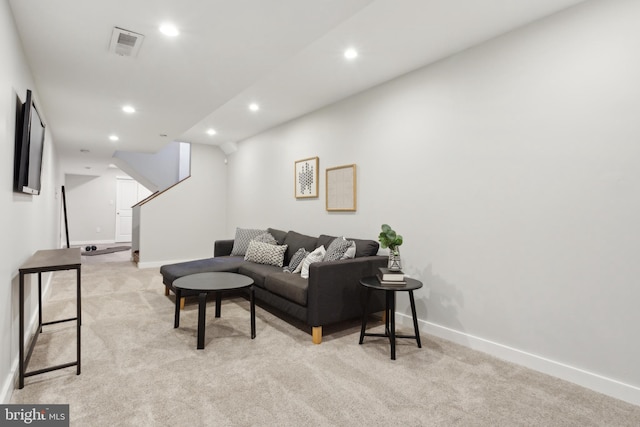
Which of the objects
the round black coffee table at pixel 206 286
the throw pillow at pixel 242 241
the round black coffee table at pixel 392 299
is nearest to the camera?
the round black coffee table at pixel 392 299

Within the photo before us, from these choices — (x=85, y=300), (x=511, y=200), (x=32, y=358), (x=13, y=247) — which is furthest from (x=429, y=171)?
(x=85, y=300)

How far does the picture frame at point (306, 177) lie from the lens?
175 inches

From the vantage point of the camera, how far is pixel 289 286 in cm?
311

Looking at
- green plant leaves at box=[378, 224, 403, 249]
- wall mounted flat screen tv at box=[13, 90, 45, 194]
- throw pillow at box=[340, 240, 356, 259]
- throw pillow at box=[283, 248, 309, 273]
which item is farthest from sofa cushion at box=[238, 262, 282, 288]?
wall mounted flat screen tv at box=[13, 90, 45, 194]

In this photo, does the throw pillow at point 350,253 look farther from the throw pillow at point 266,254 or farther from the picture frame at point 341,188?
the throw pillow at point 266,254

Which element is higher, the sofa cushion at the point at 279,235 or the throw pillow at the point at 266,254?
the sofa cushion at the point at 279,235

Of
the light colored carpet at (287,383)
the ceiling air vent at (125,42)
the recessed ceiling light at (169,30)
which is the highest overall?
the ceiling air vent at (125,42)

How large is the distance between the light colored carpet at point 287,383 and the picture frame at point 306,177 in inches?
77.2

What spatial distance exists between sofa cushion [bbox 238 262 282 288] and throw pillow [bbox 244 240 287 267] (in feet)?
0.26

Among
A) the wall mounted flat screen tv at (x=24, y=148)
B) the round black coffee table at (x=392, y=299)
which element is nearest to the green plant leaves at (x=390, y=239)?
the round black coffee table at (x=392, y=299)

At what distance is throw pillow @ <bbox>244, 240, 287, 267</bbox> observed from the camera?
4.17 metres

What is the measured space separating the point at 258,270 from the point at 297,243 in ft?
2.31
